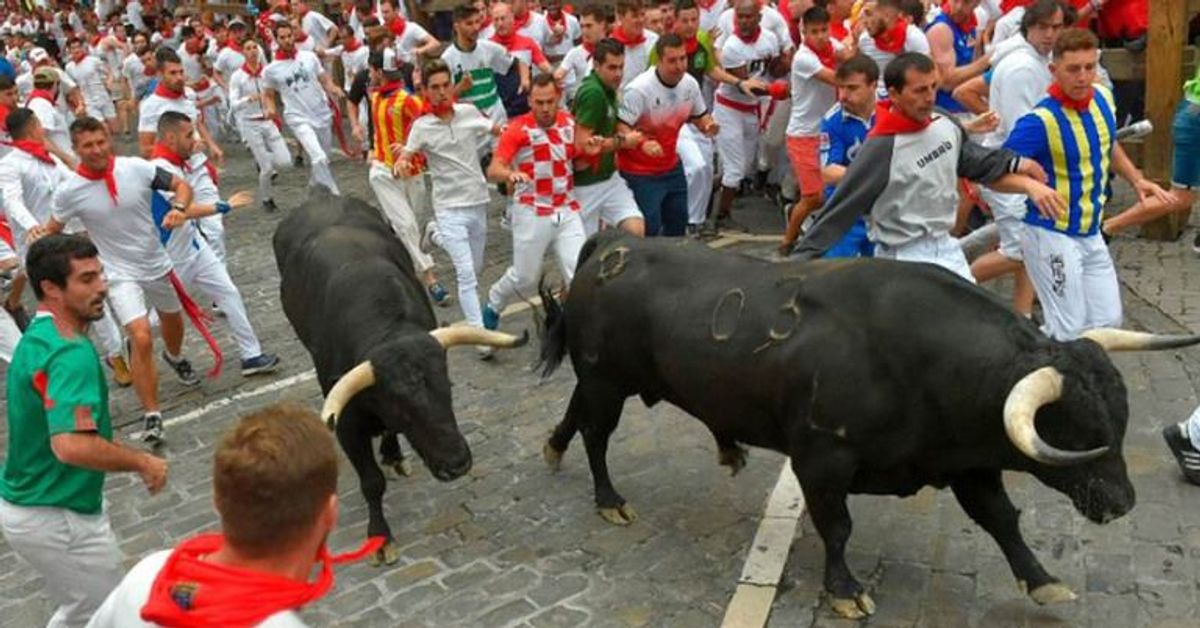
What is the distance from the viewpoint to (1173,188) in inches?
368

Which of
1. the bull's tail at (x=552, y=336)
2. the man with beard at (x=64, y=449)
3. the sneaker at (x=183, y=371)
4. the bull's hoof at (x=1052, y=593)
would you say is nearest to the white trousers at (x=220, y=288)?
the sneaker at (x=183, y=371)

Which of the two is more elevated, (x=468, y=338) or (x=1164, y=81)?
(x=468, y=338)

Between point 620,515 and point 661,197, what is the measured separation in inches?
158

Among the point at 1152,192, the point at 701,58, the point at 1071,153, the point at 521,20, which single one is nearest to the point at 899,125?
the point at 1071,153

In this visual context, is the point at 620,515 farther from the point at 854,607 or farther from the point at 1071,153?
the point at 1071,153

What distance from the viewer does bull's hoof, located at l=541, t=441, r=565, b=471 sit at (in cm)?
711

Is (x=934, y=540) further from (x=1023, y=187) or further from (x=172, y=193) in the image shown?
(x=172, y=193)

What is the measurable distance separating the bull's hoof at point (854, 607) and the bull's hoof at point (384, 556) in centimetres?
227

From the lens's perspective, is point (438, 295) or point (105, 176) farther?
point (438, 295)

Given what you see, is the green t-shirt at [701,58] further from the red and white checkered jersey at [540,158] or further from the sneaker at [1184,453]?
the sneaker at [1184,453]

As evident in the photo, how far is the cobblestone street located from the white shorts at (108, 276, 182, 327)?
843 millimetres

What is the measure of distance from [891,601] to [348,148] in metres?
Answer: 14.3

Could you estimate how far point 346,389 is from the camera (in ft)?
19.4

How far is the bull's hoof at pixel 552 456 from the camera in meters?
7.11
